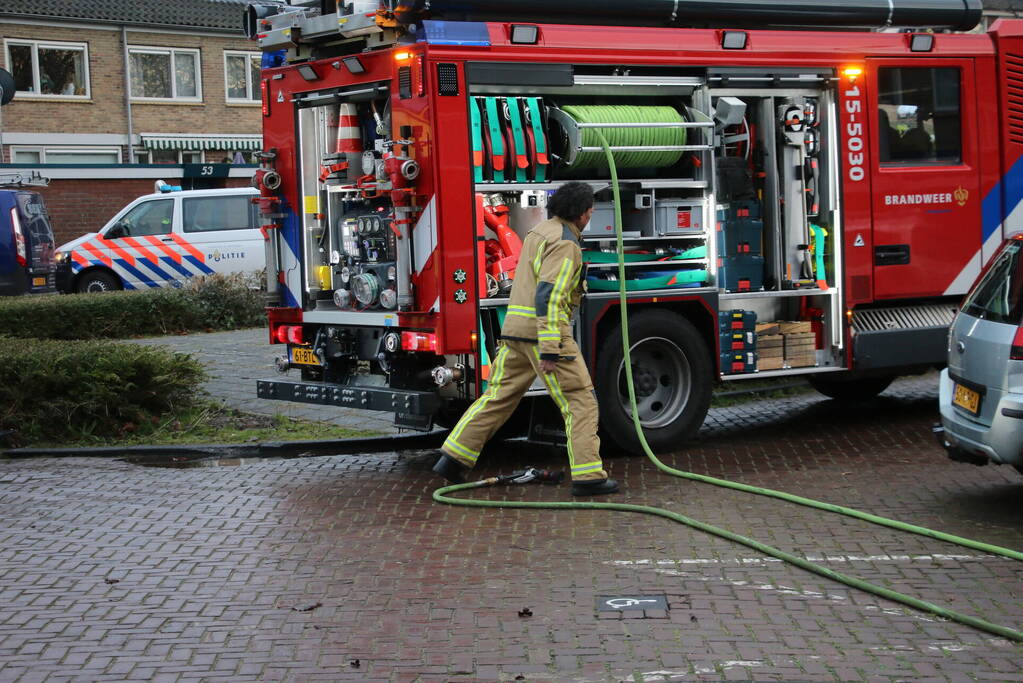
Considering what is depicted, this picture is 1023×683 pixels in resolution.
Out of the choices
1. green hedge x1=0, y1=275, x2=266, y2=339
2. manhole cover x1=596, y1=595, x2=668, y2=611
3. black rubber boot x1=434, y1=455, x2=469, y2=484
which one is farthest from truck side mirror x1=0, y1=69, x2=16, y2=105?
manhole cover x1=596, y1=595, x2=668, y2=611

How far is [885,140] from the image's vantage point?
32.7 feet

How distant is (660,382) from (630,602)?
357cm

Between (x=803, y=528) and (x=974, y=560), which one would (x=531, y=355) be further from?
(x=974, y=560)

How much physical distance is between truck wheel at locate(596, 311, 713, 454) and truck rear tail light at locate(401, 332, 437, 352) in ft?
4.07

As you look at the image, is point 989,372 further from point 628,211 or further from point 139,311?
point 139,311

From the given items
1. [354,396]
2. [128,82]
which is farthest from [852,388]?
[128,82]

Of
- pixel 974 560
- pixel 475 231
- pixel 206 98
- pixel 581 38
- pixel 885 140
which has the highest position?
pixel 206 98

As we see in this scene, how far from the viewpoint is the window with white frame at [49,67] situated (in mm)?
34781

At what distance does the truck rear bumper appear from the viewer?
8.41 m

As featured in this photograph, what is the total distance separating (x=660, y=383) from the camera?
929cm

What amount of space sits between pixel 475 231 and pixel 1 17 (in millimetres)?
29744

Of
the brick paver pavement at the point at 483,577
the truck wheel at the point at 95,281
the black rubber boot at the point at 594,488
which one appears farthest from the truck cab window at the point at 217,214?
the black rubber boot at the point at 594,488

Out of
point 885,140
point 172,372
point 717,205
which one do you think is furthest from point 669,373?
point 172,372

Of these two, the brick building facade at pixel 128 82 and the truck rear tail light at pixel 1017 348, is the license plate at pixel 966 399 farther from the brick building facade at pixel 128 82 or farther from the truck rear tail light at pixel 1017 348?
the brick building facade at pixel 128 82
